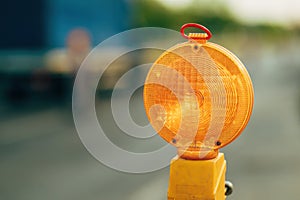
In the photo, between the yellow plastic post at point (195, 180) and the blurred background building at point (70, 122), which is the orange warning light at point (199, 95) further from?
the blurred background building at point (70, 122)

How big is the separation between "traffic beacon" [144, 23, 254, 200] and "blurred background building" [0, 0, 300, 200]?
16.5 feet

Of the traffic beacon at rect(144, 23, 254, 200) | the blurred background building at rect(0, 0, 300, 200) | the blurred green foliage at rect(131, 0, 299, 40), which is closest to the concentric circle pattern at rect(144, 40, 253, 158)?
the traffic beacon at rect(144, 23, 254, 200)

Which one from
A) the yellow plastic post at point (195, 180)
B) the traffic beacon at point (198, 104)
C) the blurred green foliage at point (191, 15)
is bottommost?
the yellow plastic post at point (195, 180)

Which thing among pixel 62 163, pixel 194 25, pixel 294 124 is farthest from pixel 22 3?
pixel 194 25

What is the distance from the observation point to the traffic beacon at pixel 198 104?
7.49ft

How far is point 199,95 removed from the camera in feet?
7.58

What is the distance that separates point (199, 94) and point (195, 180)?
0.30 metres

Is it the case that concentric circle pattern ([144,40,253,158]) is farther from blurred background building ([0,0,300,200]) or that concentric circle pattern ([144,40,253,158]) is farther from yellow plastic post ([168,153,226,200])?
blurred background building ([0,0,300,200])

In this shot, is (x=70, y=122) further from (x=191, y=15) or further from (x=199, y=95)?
(x=191, y=15)

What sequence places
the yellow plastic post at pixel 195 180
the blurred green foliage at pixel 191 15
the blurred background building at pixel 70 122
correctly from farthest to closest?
the blurred green foliage at pixel 191 15 → the blurred background building at pixel 70 122 → the yellow plastic post at pixel 195 180

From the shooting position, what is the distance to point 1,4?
18469mm

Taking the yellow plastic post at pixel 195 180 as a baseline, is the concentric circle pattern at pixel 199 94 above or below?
above

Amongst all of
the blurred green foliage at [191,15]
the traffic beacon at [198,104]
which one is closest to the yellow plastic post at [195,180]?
the traffic beacon at [198,104]

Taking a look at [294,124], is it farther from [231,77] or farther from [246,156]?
[231,77]
